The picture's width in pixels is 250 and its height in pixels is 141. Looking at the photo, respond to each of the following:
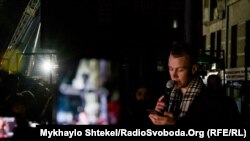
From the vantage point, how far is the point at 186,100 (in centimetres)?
432

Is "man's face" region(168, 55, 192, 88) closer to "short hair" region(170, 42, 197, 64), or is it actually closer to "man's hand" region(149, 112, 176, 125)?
"short hair" region(170, 42, 197, 64)

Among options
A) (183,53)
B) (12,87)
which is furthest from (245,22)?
(183,53)

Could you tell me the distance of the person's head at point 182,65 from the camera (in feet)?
14.3

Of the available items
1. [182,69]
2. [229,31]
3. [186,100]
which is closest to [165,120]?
[186,100]

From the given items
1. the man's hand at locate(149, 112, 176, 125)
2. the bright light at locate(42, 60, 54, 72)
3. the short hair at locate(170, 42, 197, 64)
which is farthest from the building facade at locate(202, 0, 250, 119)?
the man's hand at locate(149, 112, 176, 125)

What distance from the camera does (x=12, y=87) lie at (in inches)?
539

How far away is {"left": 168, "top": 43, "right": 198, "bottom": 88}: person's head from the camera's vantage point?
4.37 m

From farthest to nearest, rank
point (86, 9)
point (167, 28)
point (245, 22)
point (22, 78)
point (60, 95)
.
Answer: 1. point (245, 22)
2. point (22, 78)
3. point (167, 28)
4. point (86, 9)
5. point (60, 95)

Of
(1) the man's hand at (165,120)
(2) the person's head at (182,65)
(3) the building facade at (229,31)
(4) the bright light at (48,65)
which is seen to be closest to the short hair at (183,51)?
(2) the person's head at (182,65)

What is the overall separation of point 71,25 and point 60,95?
660 centimetres

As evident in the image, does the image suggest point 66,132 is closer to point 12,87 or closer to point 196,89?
point 196,89

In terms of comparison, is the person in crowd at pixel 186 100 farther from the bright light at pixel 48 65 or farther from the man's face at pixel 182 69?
the bright light at pixel 48 65

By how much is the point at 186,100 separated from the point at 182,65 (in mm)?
278

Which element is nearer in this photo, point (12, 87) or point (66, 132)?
point (66, 132)
